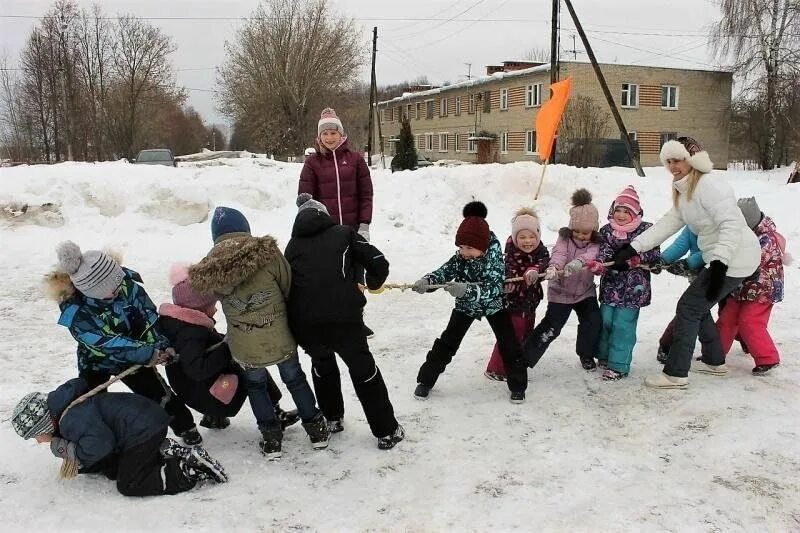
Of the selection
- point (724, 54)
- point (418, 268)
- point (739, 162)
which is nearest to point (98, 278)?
point (418, 268)

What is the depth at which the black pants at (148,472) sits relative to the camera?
321 cm

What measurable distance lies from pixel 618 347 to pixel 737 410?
0.95 meters

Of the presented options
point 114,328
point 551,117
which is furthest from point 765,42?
point 114,328

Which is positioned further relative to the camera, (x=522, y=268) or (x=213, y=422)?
(x=522, y=268)

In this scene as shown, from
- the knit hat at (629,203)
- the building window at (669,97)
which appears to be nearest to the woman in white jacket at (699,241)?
the knit hat at (629,203)

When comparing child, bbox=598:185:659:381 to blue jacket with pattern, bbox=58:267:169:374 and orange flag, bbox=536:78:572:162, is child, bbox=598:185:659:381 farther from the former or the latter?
orange flag, bbox=536:78:572:162

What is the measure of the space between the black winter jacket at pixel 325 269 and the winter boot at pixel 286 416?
2.57 feet

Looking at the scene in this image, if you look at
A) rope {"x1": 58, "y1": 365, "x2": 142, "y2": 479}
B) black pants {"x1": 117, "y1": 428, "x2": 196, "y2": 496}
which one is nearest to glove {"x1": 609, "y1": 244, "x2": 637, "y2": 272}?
black pants {"x1": 117, "y1": 428, "x2": 196, "y2": 496}

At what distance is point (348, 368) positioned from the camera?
382 centimetres

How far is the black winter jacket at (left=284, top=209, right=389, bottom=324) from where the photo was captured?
3582 millimetres

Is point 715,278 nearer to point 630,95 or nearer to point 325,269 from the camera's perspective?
point 325,269

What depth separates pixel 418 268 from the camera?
8.81m

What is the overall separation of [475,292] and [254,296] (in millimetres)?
1615

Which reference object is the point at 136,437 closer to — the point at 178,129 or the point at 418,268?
the point at 418,268
